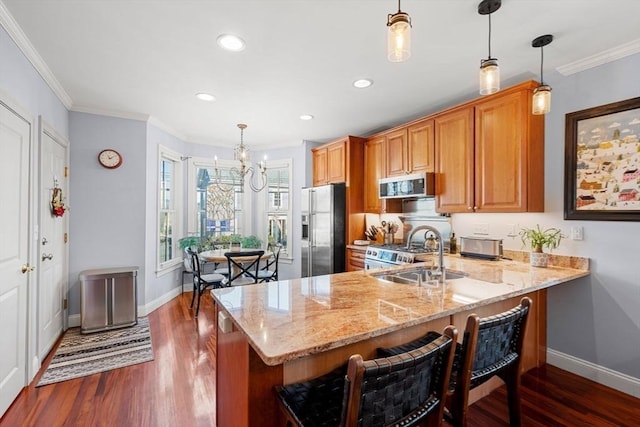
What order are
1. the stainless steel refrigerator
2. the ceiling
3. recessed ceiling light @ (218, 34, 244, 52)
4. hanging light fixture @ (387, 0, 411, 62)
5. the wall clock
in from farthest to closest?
the stainless steel refrigerator < the wall clock < recessed ceiling light @ (218, 34, 244, 52) < the ceiling < hanging light fixture @ (387, 0, 411, 62)

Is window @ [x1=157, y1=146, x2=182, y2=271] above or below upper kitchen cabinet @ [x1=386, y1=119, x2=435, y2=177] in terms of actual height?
below

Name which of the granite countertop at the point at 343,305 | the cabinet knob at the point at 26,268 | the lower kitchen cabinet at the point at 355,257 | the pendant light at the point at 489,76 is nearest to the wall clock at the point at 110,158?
the cabinet knob at the point at 26,268

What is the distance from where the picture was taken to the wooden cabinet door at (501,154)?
2598mm

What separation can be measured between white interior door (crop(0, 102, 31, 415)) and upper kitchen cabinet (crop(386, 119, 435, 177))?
11.7 feet

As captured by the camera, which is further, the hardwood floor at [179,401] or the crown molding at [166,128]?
the crown molding at [166,128]

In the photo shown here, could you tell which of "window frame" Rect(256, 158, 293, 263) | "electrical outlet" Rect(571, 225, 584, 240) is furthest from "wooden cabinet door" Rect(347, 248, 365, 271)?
"electrical outlet" Rect(571, 225, 584, 240)

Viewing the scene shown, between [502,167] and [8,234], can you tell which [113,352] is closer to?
[8,234]

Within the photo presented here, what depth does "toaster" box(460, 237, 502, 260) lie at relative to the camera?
292cm

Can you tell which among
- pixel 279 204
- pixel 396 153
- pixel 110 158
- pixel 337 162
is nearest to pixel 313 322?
pixel 396 153

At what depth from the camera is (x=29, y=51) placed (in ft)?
7.40

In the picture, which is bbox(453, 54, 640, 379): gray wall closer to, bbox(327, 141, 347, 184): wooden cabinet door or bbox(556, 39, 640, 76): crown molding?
bbox(556, 39, 640, 76): crown molding

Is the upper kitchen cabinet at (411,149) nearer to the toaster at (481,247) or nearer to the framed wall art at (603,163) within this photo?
the toaster at (481,247)

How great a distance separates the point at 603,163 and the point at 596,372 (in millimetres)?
1640

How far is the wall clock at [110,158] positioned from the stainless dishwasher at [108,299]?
1237 millimetres
